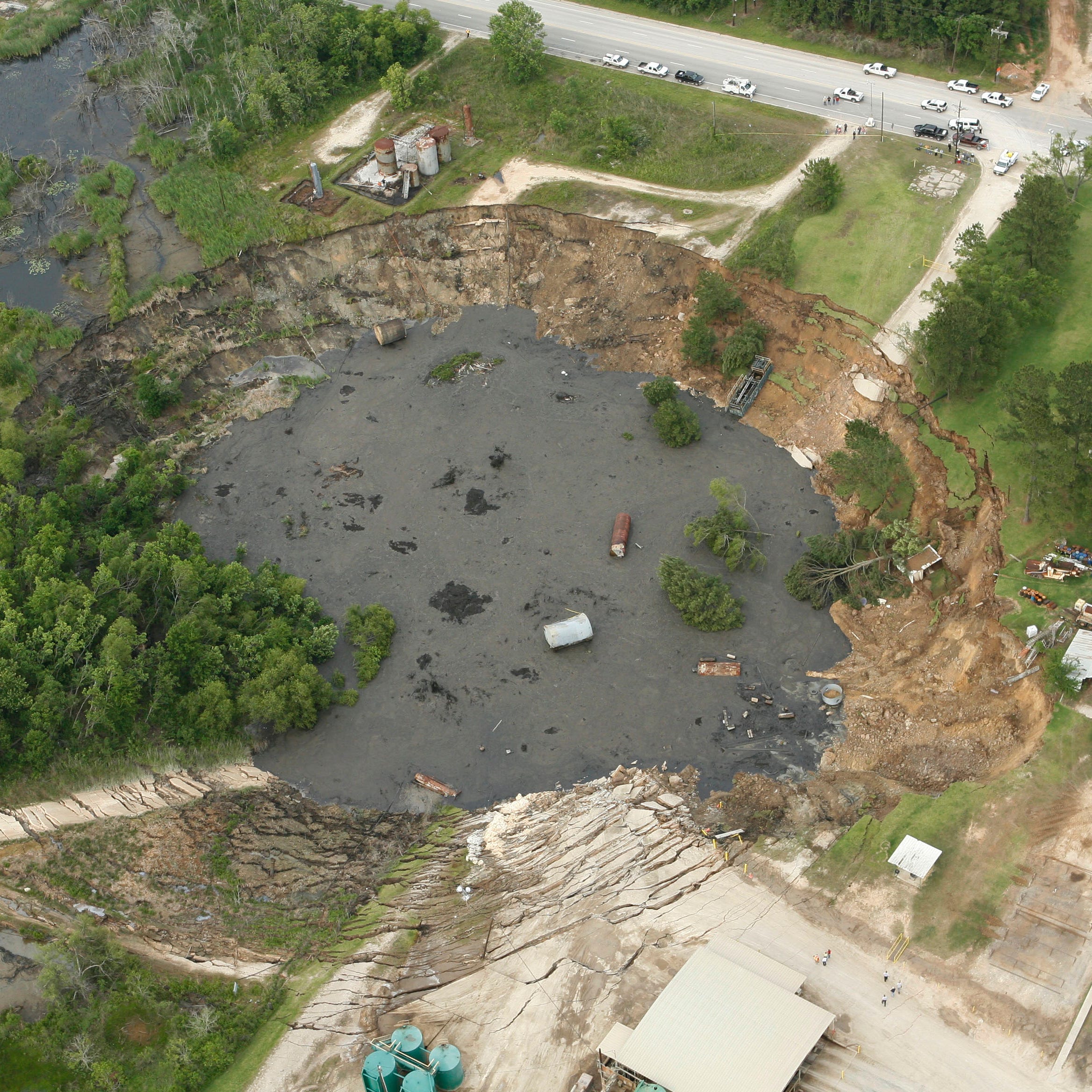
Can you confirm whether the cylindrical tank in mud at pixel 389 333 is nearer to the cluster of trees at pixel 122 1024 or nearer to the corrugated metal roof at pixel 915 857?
the cluster of trees at pixel 122 1024

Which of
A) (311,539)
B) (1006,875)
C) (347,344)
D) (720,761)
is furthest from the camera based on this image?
(347,344)

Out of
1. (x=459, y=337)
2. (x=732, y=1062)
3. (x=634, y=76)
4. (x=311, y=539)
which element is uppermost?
(x=634, y=76)

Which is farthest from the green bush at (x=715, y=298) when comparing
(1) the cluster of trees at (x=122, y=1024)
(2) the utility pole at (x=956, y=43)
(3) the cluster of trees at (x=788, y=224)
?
(1) the cluster of trees at (x=122, y=1024)

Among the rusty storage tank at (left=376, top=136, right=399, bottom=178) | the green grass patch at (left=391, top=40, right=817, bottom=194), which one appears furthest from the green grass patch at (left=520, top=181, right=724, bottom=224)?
the rusty storage tank at (left=376, top=136, right=399, bottom=178)

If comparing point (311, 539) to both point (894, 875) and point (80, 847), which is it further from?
point (894, 875)

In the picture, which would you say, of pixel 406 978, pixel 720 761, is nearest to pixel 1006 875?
pixel 720 761

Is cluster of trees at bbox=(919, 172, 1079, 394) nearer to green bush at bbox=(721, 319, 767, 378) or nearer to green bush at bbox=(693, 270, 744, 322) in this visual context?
green bush at bbox=(721, 319, 767, 378)

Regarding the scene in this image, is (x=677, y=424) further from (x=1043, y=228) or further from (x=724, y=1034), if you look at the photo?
(x=724, y=1034)
